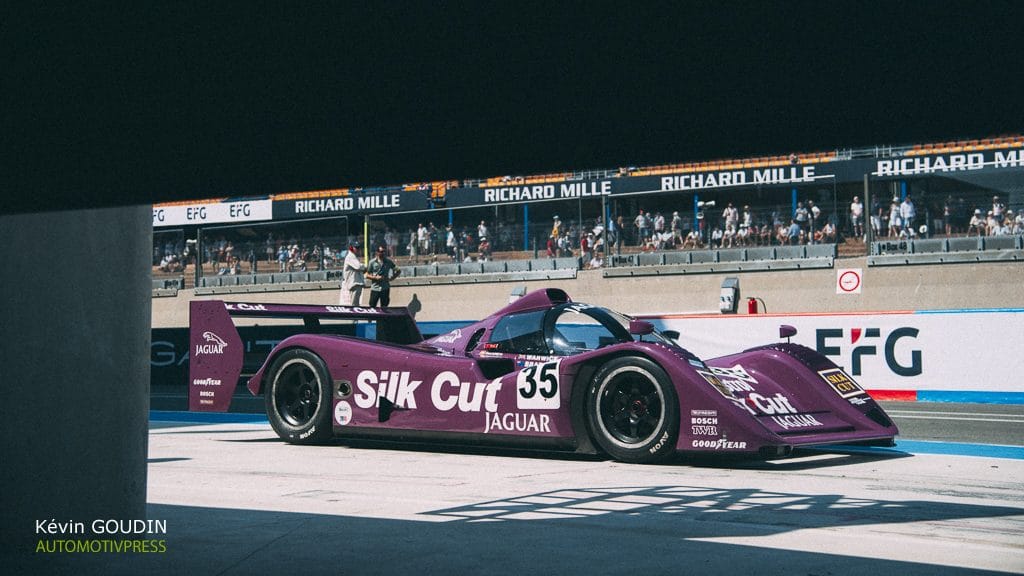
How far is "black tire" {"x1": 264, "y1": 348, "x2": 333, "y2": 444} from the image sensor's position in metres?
9.01

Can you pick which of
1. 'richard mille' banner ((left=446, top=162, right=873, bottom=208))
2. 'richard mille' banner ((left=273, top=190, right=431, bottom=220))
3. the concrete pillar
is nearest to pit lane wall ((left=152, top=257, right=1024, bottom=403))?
'richard mille' banner ((left=446, top=162, right=873, bottom=208))

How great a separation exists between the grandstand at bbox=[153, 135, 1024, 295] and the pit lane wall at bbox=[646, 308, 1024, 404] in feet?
25.5

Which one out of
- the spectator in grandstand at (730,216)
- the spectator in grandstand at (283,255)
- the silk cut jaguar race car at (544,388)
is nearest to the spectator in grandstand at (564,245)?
the spectator in grandstand at (730,216)

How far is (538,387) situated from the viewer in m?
7.76

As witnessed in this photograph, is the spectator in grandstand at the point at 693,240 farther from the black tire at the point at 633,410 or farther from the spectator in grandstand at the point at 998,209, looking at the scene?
the black tire at the point at 633,410

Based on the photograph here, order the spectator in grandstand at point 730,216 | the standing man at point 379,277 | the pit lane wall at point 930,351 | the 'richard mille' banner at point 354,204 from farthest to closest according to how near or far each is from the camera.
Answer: the 'richard mille' banner at point 354,204
the spectator in grandstand at point 730,216
the standing man at point 379,277
the pit lane wall at point 930,351

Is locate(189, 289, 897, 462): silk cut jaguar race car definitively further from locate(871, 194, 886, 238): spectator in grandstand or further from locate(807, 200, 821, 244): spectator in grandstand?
locate(807, 200, 821, 244): spectator in grandstand

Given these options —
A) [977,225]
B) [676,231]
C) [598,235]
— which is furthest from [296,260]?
[977,225]

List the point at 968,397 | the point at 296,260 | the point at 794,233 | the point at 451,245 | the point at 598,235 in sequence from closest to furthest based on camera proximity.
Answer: the point at 968,397, the point at 794,233, the point at 598,235, the point at 451,245, the point at 296,260

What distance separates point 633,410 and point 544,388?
28.0 inches

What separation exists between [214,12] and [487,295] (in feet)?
81.2

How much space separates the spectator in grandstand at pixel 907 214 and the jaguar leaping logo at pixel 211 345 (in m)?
A: 17.6

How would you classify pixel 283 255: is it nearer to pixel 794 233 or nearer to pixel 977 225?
pixel 794 233

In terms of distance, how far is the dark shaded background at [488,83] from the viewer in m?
2.53
